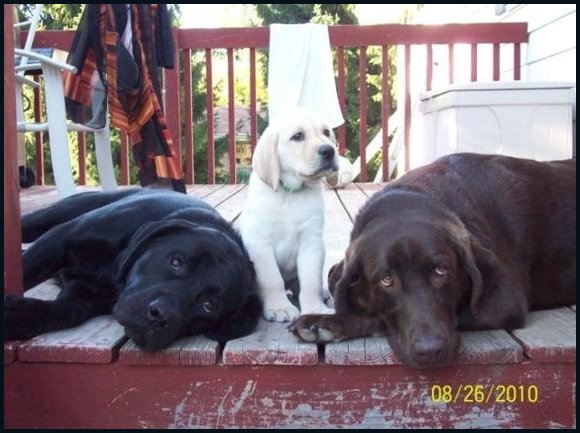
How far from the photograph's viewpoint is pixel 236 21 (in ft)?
82.5

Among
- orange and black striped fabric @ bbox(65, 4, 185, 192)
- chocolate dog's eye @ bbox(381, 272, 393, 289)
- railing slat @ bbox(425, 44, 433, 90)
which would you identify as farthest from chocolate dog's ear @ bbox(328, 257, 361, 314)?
railing slat @ bbox(425, 44, 433, 90)

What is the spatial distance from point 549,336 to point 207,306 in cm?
103

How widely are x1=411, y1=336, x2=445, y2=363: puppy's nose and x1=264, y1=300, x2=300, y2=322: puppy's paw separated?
57cm

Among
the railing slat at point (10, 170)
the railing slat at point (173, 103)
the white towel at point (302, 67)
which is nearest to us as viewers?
the railing slat at point (10, 170)

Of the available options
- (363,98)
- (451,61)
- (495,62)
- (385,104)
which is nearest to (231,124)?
(363,98)

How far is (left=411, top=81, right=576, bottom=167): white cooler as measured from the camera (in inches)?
191

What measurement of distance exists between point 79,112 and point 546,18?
411 centimetres

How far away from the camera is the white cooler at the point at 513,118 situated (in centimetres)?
486

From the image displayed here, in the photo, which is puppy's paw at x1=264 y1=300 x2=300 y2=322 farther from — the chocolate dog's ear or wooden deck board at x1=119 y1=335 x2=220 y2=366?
wooden deck board at x1=119 y1=335 x2=220 y2=366

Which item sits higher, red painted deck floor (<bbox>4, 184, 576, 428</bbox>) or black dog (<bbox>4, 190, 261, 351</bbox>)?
black dog (<bbox>4, 190, 261, 351</bbox>)

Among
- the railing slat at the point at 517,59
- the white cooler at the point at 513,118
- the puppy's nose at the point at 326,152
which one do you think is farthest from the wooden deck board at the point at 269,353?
the railing slat at the point at 517,59

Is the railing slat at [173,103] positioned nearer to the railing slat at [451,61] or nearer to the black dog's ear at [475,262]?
the railing slat at [451,61]

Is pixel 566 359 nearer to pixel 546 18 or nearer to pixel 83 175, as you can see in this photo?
pixel 546 18

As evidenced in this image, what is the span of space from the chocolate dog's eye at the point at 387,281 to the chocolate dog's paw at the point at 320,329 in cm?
18
